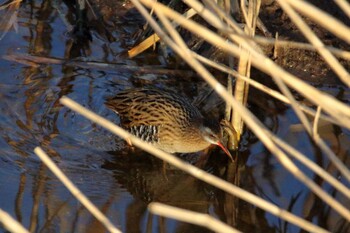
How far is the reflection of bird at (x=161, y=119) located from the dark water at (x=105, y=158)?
0.53 feet

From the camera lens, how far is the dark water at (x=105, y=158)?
17.4 feet

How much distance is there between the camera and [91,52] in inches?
295

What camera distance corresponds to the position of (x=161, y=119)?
636 centimetres

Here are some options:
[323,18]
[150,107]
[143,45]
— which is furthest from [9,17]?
[323,18]

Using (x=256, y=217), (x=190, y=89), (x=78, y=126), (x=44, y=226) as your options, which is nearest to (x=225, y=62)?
(x=190, y=89)

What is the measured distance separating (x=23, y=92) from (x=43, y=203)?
1547mm

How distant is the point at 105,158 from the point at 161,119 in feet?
2.01

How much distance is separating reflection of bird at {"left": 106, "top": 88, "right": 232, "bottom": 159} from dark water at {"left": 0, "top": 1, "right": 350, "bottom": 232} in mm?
162

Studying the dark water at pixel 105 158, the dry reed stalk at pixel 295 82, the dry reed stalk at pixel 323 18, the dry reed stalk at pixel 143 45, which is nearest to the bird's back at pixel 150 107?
the dark water at pixel 105 158

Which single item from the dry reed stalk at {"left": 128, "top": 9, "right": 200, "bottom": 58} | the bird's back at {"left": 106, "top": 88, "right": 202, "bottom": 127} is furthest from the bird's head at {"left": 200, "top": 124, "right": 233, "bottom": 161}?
the dry reed stalk at {"left": 128, "top": 9, "right": 200, "bottom": 58}

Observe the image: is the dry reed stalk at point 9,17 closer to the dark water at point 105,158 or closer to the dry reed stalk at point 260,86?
the dark water at point 105,158

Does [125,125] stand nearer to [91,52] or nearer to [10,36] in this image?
[91,52]

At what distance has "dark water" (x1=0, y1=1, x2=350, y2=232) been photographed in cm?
531

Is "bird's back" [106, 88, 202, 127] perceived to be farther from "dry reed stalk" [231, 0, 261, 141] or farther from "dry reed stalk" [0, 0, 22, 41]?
"dry reed stalk" [0, 0, 22, 41]
